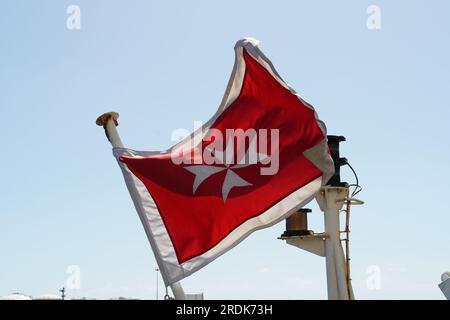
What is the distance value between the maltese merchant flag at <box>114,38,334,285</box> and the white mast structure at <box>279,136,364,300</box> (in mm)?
1999

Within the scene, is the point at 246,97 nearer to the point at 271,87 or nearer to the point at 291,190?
the point at 271,87

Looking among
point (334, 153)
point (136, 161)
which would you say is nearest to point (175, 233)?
→ point (136, 161)

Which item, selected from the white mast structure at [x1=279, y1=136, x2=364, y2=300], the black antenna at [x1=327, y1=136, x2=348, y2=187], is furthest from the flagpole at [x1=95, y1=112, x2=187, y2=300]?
the black antenna at [x1=327, y1=136, x2=348, y2=187]

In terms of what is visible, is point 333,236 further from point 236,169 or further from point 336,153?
point 236,169

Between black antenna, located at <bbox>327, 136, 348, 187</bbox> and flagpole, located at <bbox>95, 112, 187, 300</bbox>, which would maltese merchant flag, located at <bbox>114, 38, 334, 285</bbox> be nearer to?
flagpole, located at <bbox>95, 112, 187, 300</bbox>

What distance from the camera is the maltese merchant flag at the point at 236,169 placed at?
1155 cm

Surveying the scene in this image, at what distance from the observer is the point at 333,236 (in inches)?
542

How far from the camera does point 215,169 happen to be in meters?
12.2

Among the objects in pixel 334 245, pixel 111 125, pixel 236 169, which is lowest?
pixel 334 245

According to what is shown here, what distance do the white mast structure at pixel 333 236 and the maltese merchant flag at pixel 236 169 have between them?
6.56ft

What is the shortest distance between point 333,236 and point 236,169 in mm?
2839

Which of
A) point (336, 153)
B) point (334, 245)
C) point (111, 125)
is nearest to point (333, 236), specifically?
point (334, 245)
